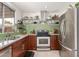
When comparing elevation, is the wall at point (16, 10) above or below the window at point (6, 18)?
above

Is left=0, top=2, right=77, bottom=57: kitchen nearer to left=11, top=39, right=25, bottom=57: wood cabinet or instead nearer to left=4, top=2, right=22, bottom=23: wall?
left=4, top=2, right=22, bottom=23: wall

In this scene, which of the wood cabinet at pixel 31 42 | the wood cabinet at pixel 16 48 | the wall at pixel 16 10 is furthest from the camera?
the wood cabinet at pixel 31 42

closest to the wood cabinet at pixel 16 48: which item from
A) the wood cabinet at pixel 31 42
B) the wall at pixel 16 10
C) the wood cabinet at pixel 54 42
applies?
the wall at pixel 16 10

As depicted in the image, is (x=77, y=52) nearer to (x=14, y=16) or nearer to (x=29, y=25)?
(x=14, y=16)

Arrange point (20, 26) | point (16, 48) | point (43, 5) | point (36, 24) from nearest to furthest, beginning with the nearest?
point (16, 48)
point (43, 5)
point (20, 26)
point (36, 24)

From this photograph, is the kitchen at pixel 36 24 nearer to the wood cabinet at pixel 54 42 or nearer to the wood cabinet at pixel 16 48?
the wood cabinet at pixel 54 42

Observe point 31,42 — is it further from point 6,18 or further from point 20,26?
point 6,18

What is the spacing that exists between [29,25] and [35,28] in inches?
15.3

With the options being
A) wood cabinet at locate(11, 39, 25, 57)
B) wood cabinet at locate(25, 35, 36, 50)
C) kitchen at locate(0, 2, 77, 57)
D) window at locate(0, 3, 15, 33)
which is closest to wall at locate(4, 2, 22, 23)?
kitchen at locate(0, 2, 77, 57)

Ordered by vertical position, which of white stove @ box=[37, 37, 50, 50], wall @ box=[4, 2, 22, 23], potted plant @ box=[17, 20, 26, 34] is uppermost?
wall @ box=[4, 2, 22, 23]

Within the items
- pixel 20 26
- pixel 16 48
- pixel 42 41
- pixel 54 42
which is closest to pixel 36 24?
pixel 20 26

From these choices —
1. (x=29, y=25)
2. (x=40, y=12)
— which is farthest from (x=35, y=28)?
(x=40, y=12)

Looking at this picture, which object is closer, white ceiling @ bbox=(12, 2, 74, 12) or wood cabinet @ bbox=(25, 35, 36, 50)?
white ceiling @ bbox=(12, 2, 74, 12)

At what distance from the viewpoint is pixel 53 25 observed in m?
9.12
